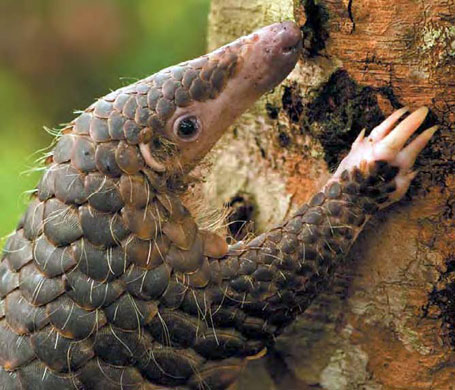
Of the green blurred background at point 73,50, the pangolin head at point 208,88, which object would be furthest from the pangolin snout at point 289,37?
the green blurred background at point 73,50

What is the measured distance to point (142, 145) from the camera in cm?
196

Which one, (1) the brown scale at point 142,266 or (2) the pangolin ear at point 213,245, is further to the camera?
(2) the pangolin ear at point 213,245

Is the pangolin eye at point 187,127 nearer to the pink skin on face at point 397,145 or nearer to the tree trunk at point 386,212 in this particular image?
the tree trunk at point 386,212

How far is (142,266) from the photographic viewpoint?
192cm

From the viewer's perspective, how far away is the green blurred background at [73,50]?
540cm

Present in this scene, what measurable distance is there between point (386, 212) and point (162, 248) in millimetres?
589

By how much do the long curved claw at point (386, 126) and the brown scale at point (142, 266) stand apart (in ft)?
0.26

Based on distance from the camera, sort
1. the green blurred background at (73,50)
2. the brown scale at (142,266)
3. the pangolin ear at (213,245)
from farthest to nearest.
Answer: the green blurred background at (73,50), the pangolin ear at (213,245), the brown scale at (142,266)

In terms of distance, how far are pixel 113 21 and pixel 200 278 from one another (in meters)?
3.99

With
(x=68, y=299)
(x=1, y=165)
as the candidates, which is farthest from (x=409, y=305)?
(x=1, y=165)

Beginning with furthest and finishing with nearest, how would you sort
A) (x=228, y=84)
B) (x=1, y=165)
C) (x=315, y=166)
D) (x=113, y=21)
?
(x=113, y=21) < (x=1, y=165) < (x=315, y=166) < (x=228, y=84)

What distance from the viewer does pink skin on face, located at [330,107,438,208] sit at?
6.35ft

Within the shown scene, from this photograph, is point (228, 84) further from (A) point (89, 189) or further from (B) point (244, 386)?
(B) point (244, 386)

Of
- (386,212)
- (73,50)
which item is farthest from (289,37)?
(73,50)
